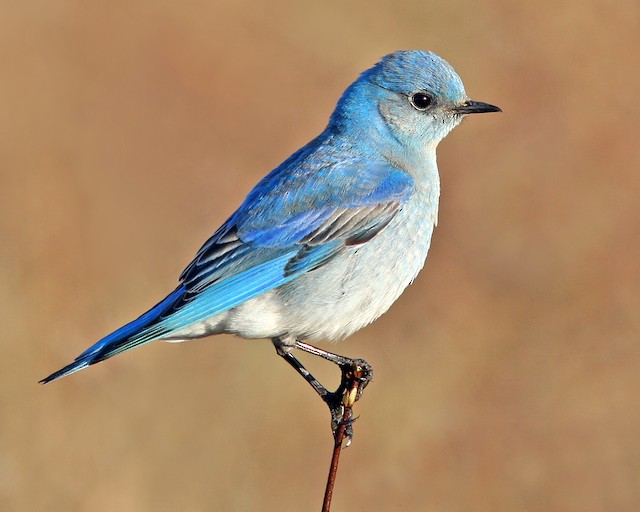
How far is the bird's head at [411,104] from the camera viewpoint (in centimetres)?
620

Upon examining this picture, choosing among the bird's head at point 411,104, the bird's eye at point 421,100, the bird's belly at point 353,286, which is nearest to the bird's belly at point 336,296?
the bird's belly at point 353,286

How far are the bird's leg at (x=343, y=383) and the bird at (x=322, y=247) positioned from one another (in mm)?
14

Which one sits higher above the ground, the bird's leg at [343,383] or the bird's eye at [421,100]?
the bird's eye at [421,100]

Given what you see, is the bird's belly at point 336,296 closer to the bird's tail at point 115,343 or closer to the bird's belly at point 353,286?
the bird's belly at point 353,286

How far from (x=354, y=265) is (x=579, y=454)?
11.9ft

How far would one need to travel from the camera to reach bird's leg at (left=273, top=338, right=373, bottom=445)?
16.6ft

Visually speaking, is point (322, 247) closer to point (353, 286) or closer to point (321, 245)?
point (321, 245)

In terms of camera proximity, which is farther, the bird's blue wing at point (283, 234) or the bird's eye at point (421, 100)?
the bird's eye at point (421, 100)

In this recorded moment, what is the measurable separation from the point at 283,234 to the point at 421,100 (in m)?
1.13

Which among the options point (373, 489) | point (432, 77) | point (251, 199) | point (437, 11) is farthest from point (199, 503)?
point (437, 11)

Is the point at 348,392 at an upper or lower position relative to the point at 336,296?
lower

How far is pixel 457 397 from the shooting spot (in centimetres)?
877

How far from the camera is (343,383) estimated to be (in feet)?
17.2

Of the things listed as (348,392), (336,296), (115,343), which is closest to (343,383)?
(348,392)
